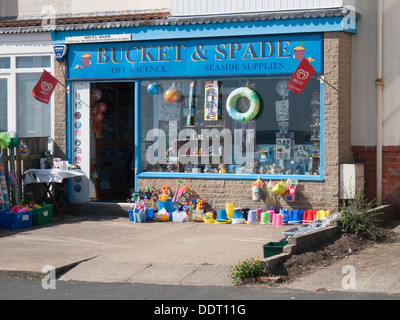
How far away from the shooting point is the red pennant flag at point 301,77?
41.2 ft

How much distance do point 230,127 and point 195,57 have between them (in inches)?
63.0

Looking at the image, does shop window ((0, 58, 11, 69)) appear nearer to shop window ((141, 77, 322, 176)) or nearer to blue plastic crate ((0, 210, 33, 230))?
shop window ((141, 77, 322, 176))

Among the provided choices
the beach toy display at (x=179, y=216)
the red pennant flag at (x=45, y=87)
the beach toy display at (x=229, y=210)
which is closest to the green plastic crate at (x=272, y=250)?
the beach toy display at (x=229, y=210)

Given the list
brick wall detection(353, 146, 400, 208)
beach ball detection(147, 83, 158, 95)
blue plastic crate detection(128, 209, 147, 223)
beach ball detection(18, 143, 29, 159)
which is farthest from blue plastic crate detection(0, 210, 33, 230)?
brick wall detection(353, 146, 400, 208)

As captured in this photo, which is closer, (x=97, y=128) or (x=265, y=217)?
(x=265, y=217)

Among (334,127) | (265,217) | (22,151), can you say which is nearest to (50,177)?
(22,151)

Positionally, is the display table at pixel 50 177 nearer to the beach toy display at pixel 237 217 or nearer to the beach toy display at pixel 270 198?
the beach toy display at pixel 237 217

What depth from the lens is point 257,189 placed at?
13.2 m

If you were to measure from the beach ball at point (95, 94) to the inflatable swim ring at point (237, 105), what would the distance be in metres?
3.20

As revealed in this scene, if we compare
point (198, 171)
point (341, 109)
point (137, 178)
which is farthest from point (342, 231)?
point (137, 178)

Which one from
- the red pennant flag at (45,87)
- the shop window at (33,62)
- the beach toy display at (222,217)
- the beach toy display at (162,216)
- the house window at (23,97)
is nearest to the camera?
the beach toy display at (222,217)

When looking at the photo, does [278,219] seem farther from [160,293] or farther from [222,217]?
[160,293]

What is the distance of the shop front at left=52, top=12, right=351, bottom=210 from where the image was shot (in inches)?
510

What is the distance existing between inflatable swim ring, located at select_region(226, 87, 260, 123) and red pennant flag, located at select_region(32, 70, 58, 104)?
148 inches
